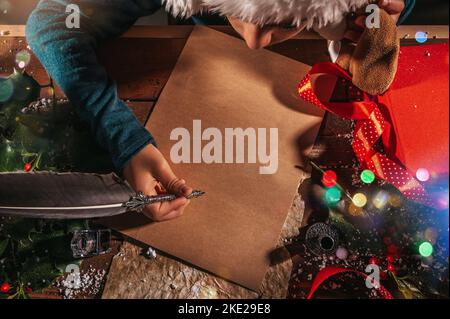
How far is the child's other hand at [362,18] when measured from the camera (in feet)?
2.17

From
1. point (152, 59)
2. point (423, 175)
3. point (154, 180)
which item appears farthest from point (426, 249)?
point (152, 59)

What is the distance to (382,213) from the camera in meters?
0.70

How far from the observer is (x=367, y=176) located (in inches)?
27.9

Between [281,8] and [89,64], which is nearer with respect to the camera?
[281,8]

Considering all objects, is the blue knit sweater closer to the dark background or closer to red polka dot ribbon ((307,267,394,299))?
the dark background

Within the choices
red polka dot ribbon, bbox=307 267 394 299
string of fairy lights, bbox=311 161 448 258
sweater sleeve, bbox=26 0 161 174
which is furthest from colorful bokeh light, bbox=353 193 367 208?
sweater sleeve, bbox=26 0 161 174

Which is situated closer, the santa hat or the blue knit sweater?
the santa hat

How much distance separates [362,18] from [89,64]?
0.47m

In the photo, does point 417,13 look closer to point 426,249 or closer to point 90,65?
point 426,249

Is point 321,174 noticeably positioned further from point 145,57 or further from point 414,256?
point 145,57

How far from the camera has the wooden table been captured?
716 mm

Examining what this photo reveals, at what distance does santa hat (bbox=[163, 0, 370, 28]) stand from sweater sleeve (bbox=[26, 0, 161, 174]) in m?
0.14
